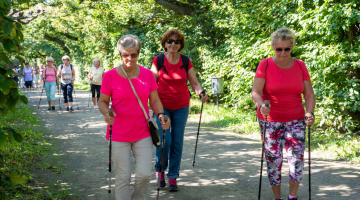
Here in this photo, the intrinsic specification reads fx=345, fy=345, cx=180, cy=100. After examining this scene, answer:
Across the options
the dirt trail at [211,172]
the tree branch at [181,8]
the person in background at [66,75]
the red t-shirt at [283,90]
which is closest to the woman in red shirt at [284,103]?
the red t-shirt at [283,90]

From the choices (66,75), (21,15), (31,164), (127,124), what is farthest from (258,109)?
(21,15)

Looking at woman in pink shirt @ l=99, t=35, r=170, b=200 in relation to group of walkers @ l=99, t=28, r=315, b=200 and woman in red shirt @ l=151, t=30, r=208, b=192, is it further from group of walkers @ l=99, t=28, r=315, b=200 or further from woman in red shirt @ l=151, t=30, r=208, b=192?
woman in red shirt @ l=151, t=30, r=208, b=192

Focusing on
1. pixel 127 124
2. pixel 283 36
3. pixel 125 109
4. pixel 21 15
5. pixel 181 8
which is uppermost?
pixel 181 8

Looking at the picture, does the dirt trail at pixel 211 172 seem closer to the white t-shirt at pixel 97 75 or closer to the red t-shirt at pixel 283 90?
the red t-shirt at pixel 283 90

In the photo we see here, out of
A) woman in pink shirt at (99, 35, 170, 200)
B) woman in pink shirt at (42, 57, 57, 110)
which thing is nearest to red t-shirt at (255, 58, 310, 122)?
woman in pink shirt at (99, 35, 170, 200)

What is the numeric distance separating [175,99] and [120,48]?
1.27 meters

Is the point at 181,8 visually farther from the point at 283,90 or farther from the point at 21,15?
the point at 283,90

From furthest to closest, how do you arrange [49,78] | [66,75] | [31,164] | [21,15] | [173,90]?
[49,78] → [66,75] → [21,15] → [31,164] → [173,90]

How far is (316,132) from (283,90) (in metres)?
4.70

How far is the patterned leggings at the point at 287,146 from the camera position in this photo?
3656mm

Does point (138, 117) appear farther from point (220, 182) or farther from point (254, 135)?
point (254, 135)

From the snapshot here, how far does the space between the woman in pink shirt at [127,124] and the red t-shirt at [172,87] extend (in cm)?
96

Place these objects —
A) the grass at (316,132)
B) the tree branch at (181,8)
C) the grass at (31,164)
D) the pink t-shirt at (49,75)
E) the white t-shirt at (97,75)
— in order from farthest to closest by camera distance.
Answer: the tree branch at (181,8) < the pink t-shirt at (49,75) < the white t-shirt at (97,75) < the grass at (316,132) < the grass at (31,164)

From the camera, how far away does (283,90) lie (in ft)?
12.0
